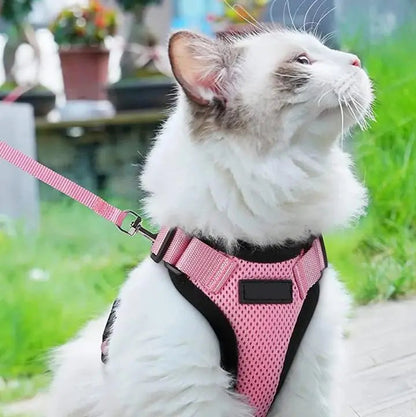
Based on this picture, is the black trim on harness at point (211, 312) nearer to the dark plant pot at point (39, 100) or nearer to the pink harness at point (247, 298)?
the pink harness at point (247, 298)

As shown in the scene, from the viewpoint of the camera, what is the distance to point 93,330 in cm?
178

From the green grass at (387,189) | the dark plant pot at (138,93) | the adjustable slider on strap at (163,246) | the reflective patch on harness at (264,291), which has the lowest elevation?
the dark plant pot at (138,93)

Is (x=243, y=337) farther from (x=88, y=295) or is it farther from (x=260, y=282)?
(x=88, y=295)

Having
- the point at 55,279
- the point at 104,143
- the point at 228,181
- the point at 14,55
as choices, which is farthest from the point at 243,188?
the point at 14,55

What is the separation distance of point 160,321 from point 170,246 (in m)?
0.14

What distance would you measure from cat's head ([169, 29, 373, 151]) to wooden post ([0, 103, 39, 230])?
2355 millimetres

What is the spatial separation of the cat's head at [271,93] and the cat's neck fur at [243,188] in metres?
0.03

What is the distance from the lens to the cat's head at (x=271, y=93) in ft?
4.49

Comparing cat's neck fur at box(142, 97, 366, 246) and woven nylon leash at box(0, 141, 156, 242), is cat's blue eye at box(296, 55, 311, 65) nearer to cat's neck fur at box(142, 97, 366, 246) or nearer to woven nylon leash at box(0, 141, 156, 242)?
cat's neck fur at box(142, 97, 366, 246)

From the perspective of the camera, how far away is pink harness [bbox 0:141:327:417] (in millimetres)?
1381

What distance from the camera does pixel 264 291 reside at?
4.58ft

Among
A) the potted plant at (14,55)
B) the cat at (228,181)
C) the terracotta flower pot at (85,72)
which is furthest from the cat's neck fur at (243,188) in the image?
the terracotta flower pot at (85,72)

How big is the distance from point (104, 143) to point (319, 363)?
3.85 metres

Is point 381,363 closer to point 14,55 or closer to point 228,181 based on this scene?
point 228,181
